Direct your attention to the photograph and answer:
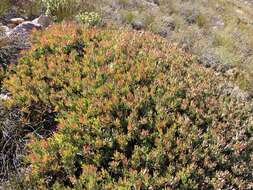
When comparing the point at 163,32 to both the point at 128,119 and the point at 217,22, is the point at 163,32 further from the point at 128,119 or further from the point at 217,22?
the point at 128,119

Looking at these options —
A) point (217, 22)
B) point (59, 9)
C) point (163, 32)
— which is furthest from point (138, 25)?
point (217, 22)

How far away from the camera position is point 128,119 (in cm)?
372

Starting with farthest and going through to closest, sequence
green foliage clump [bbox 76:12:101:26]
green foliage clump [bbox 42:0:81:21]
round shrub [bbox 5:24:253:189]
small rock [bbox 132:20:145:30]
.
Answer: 1. small rock [bbox 132:20:145:30]
2. green foliage clump [bbox 42:0:81:21]
3. green foliage clump [bbox 76:12:101:26]
4. round shrub [bbox 5:24:253:189]

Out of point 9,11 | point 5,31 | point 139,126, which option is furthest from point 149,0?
point 139,126

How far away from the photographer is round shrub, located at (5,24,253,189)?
3.41 m

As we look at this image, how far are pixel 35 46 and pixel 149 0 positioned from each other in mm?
6485

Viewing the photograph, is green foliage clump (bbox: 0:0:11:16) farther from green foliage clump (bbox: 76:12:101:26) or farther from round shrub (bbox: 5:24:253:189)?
round shrub (bbox: 5:24:253:189)

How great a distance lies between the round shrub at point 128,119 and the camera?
3.41 meters

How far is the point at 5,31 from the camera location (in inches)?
225

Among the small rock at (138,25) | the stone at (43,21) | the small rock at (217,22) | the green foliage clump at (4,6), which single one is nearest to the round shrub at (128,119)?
the stone at (43,21)

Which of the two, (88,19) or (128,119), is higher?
(128,119)

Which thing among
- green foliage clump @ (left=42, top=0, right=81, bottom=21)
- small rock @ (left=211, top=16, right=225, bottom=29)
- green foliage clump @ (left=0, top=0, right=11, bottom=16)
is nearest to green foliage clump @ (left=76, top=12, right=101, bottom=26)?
green foliage clump @ (left=42, top=0, right=81, bottom=21)

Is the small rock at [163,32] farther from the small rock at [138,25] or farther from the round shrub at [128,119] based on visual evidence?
the round shrub at [128,119]

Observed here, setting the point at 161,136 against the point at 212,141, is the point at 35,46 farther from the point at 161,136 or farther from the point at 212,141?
the point at 212,141
